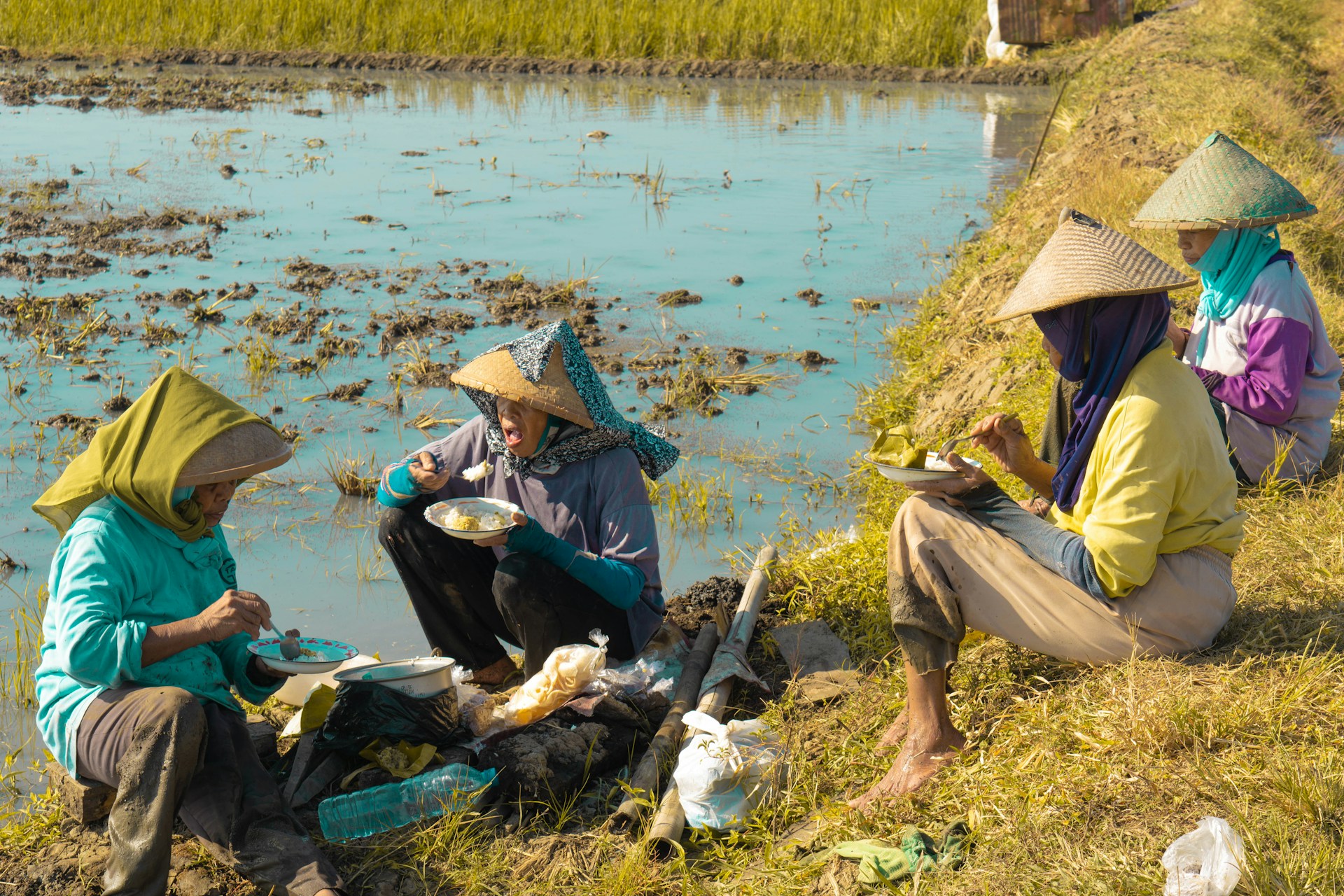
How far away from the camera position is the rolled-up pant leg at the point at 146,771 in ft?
9.26

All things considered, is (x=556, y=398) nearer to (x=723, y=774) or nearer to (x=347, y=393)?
(x=723, y=774)

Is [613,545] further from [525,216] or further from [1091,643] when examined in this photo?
[525,216]

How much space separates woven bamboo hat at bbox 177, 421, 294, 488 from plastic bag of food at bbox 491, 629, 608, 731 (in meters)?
1.08

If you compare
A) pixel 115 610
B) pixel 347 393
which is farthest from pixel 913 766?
pixel 347 393

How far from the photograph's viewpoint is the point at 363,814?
10.6ft

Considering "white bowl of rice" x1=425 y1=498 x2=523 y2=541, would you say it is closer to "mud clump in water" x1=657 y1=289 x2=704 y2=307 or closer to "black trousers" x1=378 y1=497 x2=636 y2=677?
"black trousers" x1=378 y1=497 x2=636 y2=677

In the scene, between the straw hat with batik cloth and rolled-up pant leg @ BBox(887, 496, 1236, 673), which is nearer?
rolled-up pant leg @ BBox(887, 496, 1236, 673)

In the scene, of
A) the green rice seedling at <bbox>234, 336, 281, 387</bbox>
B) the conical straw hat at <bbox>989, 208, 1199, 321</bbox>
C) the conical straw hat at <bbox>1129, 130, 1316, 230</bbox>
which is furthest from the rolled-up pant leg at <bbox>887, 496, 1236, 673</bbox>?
the green rice seedling at <bbox>234, 336, 281, 387</bbox>

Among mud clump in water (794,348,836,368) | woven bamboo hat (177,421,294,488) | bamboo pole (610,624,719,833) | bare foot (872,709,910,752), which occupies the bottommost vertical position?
bamboo pole (610,624,719,833)

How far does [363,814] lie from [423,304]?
6063 millimetres

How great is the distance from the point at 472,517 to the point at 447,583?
405 millimetres

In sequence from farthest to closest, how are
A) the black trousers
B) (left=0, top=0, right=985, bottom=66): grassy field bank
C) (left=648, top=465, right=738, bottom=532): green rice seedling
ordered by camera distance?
(left=0, top=0, right=985, bottom=66): grassy field bank → (left=648, top=465, right=738, bottom=532): green rice seedling → the black trousers

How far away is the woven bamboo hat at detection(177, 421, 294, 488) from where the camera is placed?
3.04 metres

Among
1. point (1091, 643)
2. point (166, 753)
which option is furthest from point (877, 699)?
point (166, 753)
